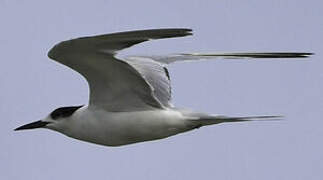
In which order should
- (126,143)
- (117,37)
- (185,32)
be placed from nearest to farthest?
1. (185,32)
2. (117,37)
3. (126,143)

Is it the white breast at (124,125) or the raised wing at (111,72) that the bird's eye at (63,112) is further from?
the raised wing at (111,72)

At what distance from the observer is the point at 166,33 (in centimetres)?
1062

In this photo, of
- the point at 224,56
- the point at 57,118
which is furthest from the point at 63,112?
the point at 224,56

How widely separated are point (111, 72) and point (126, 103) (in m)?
0.57

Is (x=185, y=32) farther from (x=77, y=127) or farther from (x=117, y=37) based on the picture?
(x=77, y=127)

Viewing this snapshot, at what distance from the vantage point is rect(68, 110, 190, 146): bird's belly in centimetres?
1240

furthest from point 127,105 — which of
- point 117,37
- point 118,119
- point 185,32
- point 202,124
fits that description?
point 185,32

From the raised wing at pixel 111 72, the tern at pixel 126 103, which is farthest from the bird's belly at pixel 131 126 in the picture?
the raised wing at pixel 111 72

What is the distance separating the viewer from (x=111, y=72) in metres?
12.3

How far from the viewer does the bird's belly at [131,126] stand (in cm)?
1240

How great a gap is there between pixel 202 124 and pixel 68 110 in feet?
5.79

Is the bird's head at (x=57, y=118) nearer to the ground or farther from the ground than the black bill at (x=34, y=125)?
farther from the ground

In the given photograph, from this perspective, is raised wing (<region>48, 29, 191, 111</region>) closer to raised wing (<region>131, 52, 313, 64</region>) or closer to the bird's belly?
the bird's belly

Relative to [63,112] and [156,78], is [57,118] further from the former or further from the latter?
[156,78]
